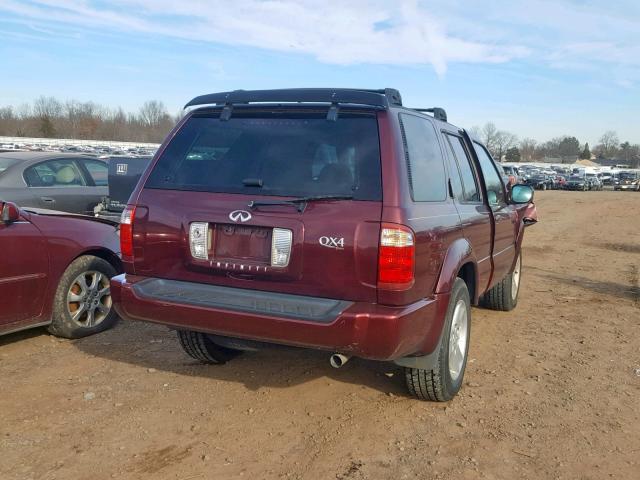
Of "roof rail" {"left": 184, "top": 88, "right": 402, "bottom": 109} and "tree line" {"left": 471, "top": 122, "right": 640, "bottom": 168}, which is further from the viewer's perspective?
"tree line" {"left": 471, "top": 122, "right": 640, "bottom": 168}

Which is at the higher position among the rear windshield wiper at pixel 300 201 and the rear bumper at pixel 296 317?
the rear windshield wiper at pixel 300 201

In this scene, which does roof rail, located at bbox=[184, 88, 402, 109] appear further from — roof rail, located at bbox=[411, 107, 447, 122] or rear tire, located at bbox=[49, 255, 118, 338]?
rear tire, located at bbox=[49, 255, 118, 338]

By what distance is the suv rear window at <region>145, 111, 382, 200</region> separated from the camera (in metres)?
3.40

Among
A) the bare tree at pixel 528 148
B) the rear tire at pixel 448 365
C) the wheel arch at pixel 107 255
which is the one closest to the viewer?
the rear tire at pixel 448 365

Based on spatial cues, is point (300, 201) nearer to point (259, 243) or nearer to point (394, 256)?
point (259, 243)

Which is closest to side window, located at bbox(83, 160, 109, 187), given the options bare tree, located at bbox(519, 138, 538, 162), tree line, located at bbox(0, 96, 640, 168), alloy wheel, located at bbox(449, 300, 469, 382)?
alloy wheel, located at bbox(449, 300, 469, 382)

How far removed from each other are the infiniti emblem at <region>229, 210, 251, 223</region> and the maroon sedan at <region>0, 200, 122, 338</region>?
89.7 inches

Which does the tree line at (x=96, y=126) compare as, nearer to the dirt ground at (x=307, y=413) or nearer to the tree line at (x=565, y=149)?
the tree line at (x=565, y=149)

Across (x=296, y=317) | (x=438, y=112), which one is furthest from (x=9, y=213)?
(x=438, y=112)

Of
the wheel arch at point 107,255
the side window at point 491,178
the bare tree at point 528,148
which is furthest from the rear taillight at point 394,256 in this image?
the bare tree at point 528,148

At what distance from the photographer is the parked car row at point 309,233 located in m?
3.24

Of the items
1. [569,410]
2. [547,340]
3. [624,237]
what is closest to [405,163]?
[569,410]

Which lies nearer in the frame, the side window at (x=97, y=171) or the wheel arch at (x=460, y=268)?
the wheel arch at (x=460, y=268)

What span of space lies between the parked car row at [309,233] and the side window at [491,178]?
43.8 inches
